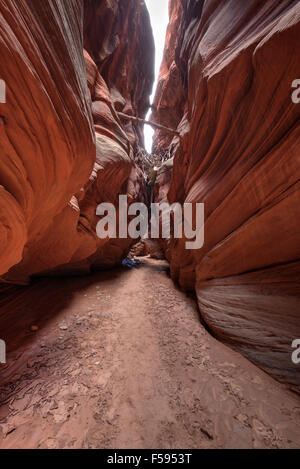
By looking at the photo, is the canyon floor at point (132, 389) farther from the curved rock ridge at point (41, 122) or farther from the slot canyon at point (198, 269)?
the curved rock ridge at point (41, 122)

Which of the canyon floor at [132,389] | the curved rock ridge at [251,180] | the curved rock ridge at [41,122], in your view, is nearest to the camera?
the curved rock ridge at [41,122]

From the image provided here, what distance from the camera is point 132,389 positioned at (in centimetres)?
214

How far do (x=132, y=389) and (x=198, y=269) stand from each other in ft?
A: 10.2

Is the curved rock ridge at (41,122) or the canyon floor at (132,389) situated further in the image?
the canyon floor at (132,389)

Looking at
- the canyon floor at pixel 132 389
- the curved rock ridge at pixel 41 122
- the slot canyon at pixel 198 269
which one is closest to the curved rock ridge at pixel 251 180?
the slot canyon at pixel 198 269

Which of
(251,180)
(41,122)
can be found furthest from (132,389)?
(251,180)

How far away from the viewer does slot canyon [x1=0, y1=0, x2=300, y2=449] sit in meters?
1.65

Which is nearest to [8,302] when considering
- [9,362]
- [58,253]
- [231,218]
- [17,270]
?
[17,270]

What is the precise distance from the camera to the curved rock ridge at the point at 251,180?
7.49ft

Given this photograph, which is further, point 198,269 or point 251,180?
point 198,269

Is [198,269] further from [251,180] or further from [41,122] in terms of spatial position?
[41,122]

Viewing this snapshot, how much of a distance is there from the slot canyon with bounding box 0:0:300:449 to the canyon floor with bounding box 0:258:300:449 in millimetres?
17

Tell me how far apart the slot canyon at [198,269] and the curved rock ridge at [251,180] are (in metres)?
0.02

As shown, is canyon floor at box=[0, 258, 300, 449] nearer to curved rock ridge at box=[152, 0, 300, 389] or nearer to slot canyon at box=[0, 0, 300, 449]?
slot canyon at box=[0, 0, 300, 449]
